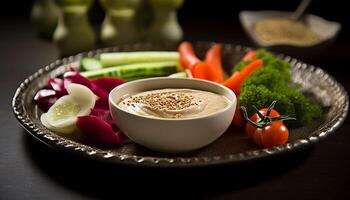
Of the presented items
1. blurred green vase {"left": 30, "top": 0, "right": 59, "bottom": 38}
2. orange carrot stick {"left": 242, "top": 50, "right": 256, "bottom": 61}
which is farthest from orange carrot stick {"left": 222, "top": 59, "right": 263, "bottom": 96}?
blurred green vase {"left": 30, "top": 0, "right": 59, "bottom": 38}

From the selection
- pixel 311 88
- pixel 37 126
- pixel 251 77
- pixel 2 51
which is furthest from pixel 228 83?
pixel 2 51

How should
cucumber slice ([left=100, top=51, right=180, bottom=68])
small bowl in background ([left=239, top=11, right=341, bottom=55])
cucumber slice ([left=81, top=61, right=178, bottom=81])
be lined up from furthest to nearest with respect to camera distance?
1. small bowl in background ([left=239, top=11, right=341, bottom=55])
2. cucumber slice ([left=100, top=51, right=180, bottom=68])
3. cucumber slice ([left=81, top=61, right=178, bottom=81])

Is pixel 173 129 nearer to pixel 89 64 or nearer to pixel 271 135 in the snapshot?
pixel 271 135

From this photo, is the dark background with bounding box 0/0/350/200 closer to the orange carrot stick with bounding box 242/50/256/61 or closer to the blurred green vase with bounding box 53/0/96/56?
the orange carrot stick with bounding box 242/50/256/61

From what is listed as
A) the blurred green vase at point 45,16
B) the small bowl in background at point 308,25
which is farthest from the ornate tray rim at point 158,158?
the blurred green vase at point 45,16

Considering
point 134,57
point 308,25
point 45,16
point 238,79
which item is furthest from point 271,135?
point 45,16

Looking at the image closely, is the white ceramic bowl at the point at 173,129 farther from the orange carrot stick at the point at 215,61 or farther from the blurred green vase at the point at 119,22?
the blurred green vase at the point at 119,22
